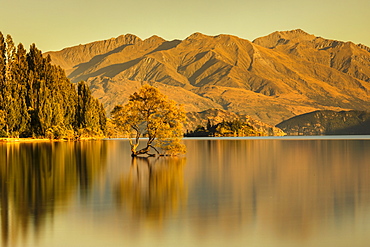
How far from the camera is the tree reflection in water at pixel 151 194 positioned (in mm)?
21812

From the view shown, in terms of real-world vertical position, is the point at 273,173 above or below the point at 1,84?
below

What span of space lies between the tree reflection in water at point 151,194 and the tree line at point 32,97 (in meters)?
80.1

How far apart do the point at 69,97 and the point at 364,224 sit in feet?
422

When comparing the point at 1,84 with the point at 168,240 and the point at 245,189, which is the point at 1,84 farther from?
the point at 168,240

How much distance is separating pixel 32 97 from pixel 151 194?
10009 cm

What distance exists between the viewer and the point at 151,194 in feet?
92.8

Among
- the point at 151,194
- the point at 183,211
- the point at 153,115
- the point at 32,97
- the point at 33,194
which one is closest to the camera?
the point at 183,211

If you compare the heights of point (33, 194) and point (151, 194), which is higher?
point (33, 194)

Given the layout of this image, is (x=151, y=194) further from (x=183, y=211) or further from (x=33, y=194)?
(x=33, y=194)

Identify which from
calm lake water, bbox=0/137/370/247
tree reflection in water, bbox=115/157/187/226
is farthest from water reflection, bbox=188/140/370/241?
tree reflection in water, bbox=115/157/187/226

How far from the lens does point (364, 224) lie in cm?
1934

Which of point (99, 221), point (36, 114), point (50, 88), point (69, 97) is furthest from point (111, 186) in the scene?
point (69, 97)

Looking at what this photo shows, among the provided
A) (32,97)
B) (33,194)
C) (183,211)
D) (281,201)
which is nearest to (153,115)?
(33,194)

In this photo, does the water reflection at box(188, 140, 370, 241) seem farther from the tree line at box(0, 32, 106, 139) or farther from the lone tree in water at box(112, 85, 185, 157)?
the tree line at box(0, 32, 106, 139)
